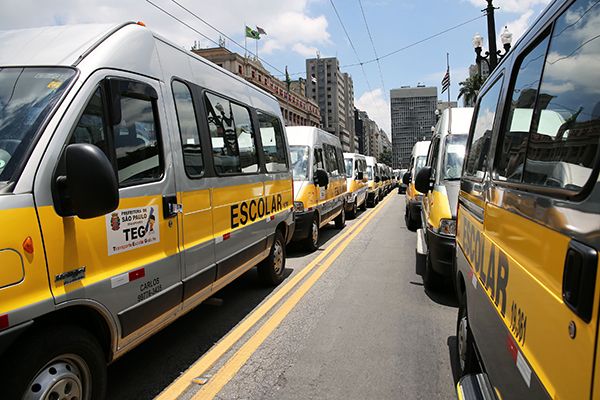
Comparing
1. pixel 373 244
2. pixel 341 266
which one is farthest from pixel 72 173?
pixel 373 244

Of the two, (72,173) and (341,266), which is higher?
(72,173)

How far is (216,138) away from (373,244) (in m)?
6.50

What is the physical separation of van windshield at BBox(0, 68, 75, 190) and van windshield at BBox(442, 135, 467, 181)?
18.7 ft

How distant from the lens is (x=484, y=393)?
2.35 metres

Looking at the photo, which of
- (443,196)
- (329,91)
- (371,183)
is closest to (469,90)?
(371,183)

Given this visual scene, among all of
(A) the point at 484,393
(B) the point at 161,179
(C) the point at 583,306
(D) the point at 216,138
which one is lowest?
(A) the point at 484,393

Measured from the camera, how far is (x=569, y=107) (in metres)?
1.58

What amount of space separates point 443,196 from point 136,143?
4.47 meters

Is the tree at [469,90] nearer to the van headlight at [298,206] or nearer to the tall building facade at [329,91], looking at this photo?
the van headlight at [298,206]

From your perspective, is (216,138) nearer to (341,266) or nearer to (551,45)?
(551,45)

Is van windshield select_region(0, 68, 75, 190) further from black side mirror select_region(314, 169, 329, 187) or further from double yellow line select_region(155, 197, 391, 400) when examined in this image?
black side mirror select_region(314, 169, 329, 187)

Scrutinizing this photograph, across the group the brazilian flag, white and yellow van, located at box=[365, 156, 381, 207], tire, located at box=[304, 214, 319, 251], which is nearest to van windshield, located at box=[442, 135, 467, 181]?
tire, located at box=[304, 214, 319, 251]

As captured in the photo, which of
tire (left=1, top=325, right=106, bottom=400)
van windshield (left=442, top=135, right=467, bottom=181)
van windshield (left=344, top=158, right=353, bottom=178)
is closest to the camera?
tire (left=1, top=325, right=106, bottom=400)

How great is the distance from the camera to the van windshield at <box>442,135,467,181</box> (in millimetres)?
6973
